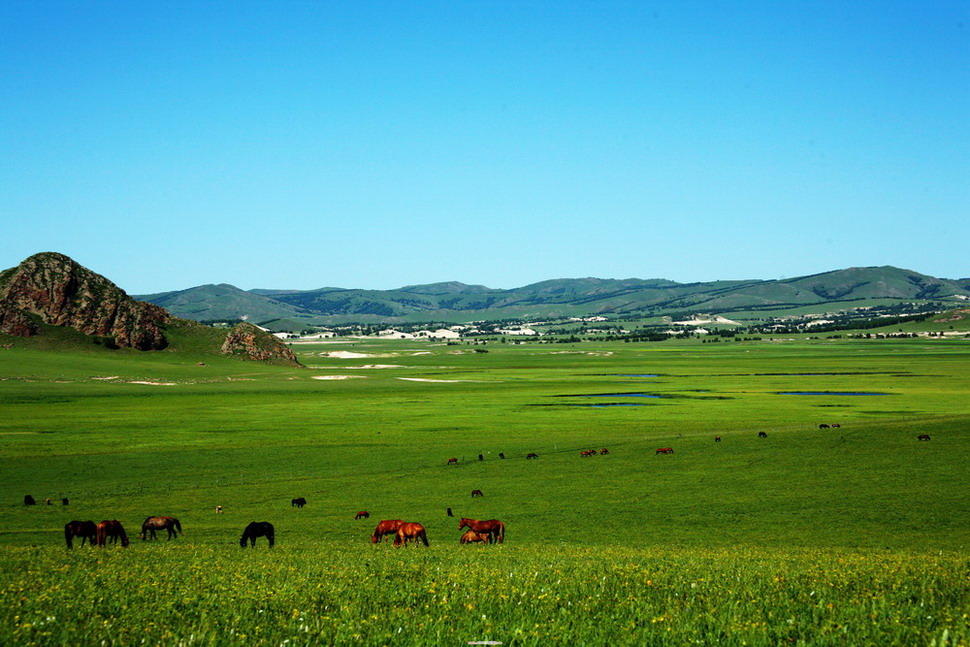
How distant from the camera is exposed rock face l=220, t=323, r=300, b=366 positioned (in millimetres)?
174500

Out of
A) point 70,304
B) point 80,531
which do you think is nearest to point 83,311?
point 70,304

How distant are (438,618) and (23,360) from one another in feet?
489

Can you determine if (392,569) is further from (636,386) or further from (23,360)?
(23,360)

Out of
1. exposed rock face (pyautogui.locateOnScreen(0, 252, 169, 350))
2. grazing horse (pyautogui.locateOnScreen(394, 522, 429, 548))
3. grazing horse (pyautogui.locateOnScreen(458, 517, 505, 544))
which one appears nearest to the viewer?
grazing horse (pyautogui.locateOnScreen(394, 522, 429, 548))

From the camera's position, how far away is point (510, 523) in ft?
111

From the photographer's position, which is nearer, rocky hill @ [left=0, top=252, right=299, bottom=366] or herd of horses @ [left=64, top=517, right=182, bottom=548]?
herd of horses @ [left=64, top=517, right=182, bottom=548]

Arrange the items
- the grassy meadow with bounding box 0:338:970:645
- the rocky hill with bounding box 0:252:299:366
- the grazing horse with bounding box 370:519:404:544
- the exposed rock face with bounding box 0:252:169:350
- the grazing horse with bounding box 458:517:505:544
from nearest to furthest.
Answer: the grassy meadow with bounding box 0:338:970:645
the grazing horse with bounding box 370:519:404:544
the grazing horse with bounding box 458:517:505:544
the exposed rock face with bounding box 0:252:169:350
the rocky hill with bounding box 0:252:299:366

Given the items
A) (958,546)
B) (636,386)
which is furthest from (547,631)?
(636,386)

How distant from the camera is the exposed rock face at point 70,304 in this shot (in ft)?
509

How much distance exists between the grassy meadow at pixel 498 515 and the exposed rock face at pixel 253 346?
61180 millimetres

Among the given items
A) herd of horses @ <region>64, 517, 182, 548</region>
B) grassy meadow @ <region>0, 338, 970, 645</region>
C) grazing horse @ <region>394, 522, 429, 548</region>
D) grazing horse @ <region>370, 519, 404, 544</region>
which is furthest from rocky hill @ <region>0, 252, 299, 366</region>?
grazing horse @ <region>394, 522, 429, 548</region>

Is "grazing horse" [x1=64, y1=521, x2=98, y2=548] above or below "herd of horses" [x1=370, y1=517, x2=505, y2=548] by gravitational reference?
above

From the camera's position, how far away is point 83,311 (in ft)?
536

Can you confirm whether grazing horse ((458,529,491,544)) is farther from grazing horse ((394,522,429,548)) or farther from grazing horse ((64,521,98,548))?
grazing horse ((64,521,98,548))
